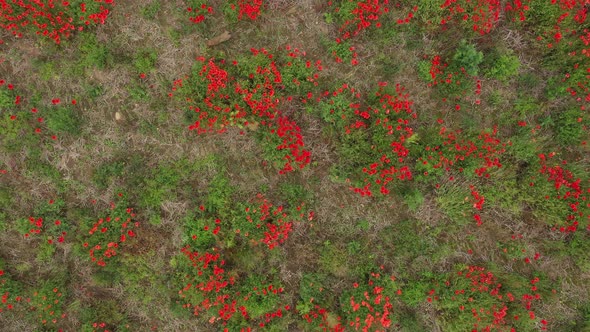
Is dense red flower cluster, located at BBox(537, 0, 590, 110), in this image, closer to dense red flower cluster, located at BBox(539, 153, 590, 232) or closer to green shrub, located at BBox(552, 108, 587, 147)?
green shrub, located at BBox(552, 108, 587, 147)

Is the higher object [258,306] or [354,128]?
[354,128]

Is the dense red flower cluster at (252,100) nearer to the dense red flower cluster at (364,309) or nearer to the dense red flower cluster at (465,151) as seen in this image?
the dense red flower cluster at (465,151)

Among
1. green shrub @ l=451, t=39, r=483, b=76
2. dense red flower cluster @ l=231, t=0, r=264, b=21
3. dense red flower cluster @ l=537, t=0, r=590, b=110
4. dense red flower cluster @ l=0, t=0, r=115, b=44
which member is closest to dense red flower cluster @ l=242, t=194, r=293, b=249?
dense red flower cluster @ l=231, t=0, r=264, b=21

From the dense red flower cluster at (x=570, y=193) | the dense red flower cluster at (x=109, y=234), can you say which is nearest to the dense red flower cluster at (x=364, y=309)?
the dense red flower cluster at (x=570, y=193)

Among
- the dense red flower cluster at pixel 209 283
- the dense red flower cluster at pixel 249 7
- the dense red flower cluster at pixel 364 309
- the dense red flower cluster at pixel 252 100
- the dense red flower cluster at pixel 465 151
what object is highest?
the dense red flower cluster at pixel 249 7

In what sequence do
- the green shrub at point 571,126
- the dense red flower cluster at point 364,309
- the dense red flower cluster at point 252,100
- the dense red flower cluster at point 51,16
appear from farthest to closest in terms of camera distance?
the green shrub at point 571,126 → the dense red flower cluster at point 364,309 → the dense red flower cluster at point 252,100 → the dense red flower cluster at point 51,16

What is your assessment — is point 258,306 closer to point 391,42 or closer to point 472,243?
point 472,243

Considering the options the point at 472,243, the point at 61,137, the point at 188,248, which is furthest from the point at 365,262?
the point at 61,137
